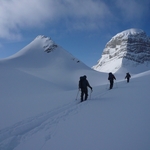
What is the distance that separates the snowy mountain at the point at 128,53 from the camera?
145875mm

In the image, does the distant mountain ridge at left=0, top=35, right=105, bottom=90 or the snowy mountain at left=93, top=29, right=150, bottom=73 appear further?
the snowy mountain at left=93, top=29, right=150, bottom=73

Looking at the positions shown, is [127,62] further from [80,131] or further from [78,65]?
[80,131]

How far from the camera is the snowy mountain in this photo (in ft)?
479

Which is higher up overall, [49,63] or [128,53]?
[128,53]

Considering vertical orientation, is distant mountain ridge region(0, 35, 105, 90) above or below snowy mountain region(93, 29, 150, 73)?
below

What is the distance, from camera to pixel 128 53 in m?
160

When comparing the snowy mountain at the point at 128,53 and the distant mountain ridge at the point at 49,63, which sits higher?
the snowy mountain at the point at 128,53

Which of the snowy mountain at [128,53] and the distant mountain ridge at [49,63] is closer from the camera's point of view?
the distant mountain ridge at [49,63]

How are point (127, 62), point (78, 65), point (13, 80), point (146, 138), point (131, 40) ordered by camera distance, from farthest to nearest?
point (131, 40) → point (127, 62) → point (78, 65) → point (13, 80) → point (146, 138)

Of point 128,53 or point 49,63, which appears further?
point 128,53

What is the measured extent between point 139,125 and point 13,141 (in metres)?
3.85

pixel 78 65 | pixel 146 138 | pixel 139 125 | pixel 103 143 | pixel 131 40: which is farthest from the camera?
pixel 131 40

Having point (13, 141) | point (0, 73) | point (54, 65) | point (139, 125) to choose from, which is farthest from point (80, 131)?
point (54, 65)

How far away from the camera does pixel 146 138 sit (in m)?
3.07
